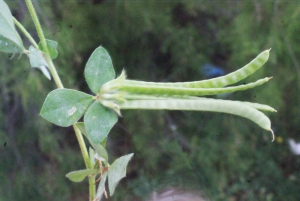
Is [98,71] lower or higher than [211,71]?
lower

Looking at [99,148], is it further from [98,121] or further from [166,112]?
[166,112]

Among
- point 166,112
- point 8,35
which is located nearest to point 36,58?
point 8,35

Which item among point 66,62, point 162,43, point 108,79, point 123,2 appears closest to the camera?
point 108,79

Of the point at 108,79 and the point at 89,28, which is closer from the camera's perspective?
the point at 108,79

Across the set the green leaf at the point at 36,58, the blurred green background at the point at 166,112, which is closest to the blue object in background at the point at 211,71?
the blurred green background at the point at 166,112

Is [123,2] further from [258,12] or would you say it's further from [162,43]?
[258,12]

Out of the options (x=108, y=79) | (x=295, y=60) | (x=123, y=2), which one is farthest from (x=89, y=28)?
(x=108, y=79)
